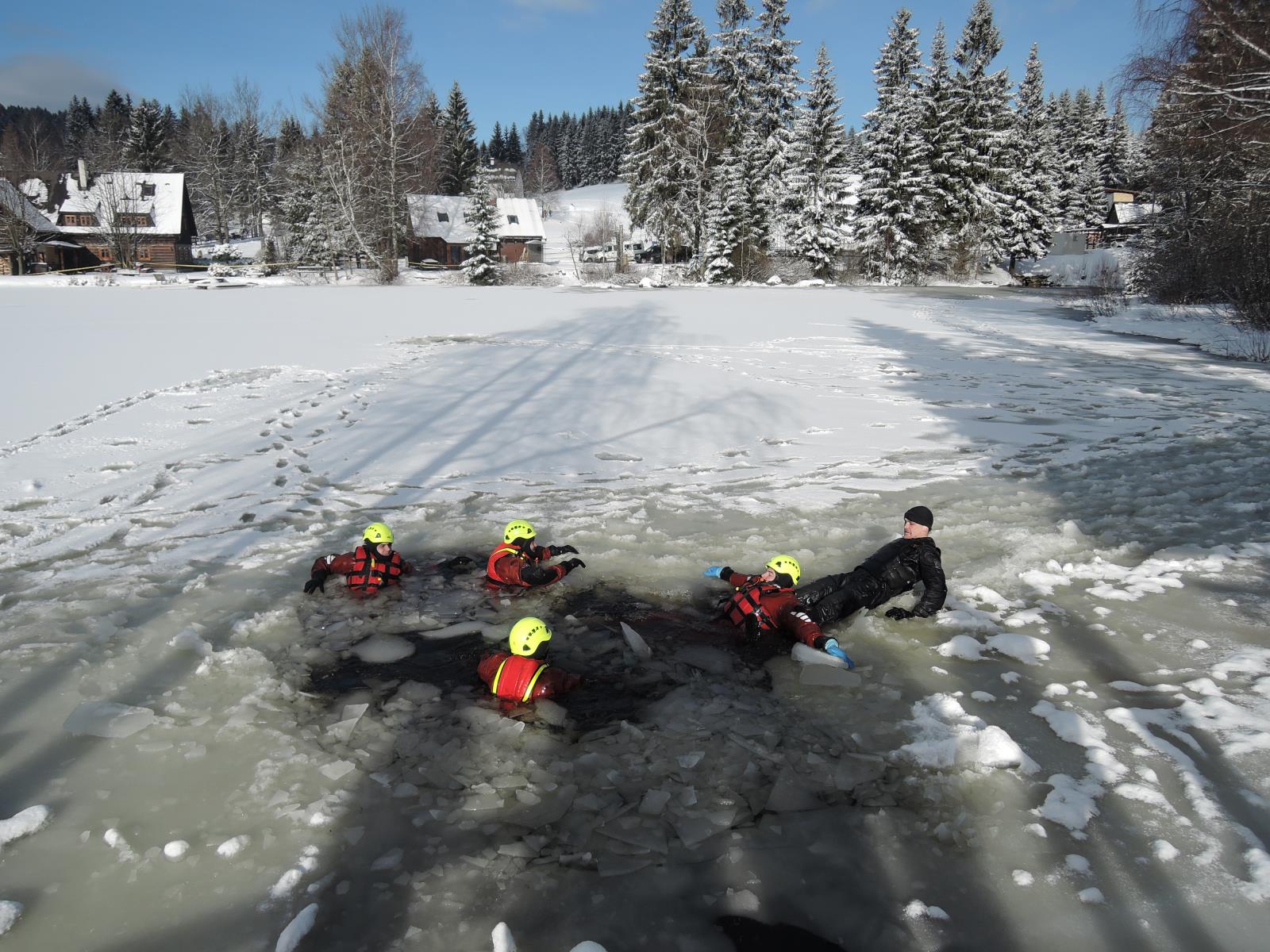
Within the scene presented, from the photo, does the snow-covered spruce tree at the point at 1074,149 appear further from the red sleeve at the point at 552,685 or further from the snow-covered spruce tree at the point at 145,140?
the snow-covered spruce tree at the point at 145,140

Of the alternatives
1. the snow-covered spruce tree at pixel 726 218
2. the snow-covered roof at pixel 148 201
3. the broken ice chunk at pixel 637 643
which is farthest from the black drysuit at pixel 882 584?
the snow-covered roof at pixel 148 201

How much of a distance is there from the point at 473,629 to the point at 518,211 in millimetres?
64918

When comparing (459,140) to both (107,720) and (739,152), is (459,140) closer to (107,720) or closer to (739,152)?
(739,152)

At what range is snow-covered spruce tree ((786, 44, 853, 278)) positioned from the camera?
46.1 meters

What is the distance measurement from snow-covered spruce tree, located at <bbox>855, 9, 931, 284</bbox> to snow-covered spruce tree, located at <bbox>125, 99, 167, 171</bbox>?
66727 millimetres

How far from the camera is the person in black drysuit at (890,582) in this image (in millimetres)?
5074

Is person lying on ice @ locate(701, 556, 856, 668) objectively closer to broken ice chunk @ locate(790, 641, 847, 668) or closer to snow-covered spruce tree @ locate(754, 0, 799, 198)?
broken ice chunk @ locate(790, 641, 847, 668)

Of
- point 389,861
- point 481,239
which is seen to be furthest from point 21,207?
point 389,861

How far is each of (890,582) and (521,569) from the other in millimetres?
2652

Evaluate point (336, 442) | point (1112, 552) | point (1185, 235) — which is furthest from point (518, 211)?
point (1112, 552)

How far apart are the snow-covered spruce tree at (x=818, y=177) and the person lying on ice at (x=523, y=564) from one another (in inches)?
1762

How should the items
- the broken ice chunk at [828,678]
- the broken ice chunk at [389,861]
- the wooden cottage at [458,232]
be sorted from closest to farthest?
1. the broken ice chunk at [389,861]
2. the broken ice chunk at [828,678]
3. the wooden cottage at [458,232]

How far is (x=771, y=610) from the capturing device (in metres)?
4.91

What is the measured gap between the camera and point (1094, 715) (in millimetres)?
3900
